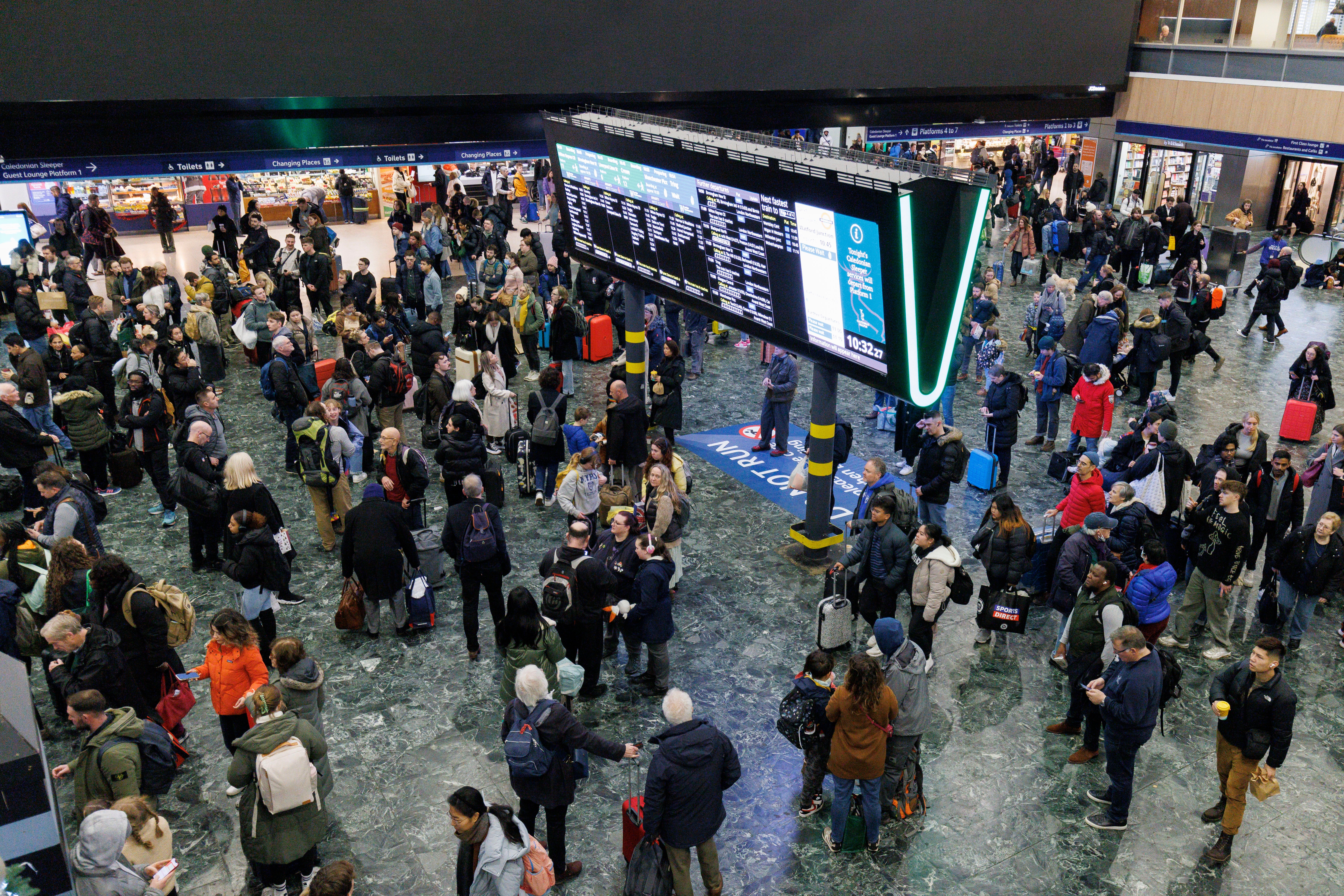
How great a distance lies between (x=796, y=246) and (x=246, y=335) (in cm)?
1017

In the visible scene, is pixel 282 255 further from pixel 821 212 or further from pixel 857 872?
pixel 857 872

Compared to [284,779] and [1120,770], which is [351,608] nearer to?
[284,779]

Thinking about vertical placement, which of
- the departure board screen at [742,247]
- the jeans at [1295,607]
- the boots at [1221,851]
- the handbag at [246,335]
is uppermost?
the departure board screen at [742,247]

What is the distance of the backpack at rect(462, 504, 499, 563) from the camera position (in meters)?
8.62

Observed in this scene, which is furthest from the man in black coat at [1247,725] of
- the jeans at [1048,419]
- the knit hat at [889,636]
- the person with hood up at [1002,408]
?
the jeans at [1048,419]

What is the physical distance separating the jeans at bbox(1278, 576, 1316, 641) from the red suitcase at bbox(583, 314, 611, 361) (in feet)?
35.5

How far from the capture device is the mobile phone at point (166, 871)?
5551 mm

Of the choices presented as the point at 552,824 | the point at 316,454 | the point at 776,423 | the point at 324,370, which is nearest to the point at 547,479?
the point at 316,454

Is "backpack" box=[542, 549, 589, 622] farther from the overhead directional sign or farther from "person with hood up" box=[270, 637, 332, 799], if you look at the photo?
the overhead directional sign

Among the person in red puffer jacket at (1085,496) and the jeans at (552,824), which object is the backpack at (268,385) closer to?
the jeans at (552,824)

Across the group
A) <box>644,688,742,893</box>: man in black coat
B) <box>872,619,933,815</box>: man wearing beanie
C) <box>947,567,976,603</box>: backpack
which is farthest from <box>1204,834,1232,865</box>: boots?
<box>644,688,742,893</box>: man in black coat

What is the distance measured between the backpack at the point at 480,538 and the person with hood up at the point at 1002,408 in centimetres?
622

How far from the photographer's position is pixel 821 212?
875cm

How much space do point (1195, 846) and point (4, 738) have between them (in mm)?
7350
